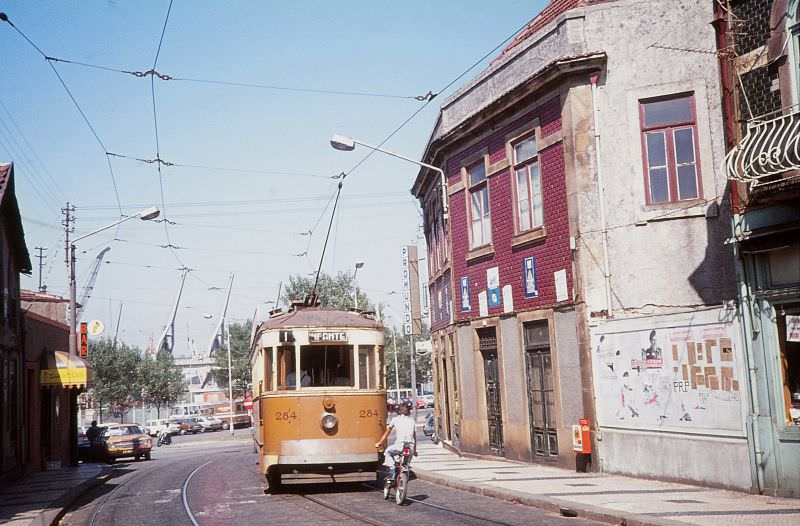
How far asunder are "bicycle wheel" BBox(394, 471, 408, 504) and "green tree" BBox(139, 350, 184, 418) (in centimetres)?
6627

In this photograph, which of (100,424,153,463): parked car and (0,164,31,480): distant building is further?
(100,424,153,463): parked car

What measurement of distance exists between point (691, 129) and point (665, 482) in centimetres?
664

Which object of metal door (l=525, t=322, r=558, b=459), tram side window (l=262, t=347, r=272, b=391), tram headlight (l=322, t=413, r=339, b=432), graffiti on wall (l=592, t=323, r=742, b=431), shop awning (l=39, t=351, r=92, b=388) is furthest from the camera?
shop awning (l=39, t=351, r=92, b=388)

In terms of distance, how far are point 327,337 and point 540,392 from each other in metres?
5.56

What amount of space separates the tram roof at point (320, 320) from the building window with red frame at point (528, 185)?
4695mm

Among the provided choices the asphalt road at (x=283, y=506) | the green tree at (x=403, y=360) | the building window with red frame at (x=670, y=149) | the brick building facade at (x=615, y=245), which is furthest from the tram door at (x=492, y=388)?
the green tree at (x=403, y=360)

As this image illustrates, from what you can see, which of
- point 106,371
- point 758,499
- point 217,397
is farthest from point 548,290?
point 217,397

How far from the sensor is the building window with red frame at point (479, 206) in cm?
2192

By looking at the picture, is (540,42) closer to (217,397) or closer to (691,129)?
(691,129)

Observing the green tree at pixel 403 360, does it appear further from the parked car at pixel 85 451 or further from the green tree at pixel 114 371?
the parked car at pixel 85 451

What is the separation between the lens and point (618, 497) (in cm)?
1306

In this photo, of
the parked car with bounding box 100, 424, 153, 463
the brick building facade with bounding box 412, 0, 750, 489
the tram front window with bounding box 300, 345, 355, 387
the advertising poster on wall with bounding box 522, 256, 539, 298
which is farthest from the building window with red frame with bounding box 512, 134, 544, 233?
the parked car with bounding box 100, 424, 153, 463

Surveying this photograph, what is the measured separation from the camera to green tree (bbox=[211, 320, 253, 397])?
273 feet

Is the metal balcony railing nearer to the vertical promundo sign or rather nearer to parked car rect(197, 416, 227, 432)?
the vertical promundo sign
